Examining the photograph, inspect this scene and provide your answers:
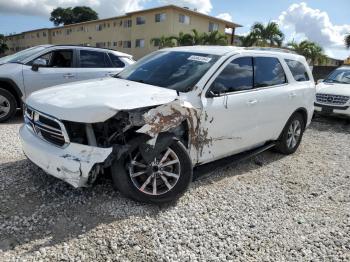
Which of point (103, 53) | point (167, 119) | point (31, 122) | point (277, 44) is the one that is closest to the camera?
point (167, 119)

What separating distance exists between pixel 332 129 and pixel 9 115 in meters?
7.89

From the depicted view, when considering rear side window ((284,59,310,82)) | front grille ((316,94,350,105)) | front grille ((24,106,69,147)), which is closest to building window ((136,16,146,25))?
front grille ((316,94,350,105))

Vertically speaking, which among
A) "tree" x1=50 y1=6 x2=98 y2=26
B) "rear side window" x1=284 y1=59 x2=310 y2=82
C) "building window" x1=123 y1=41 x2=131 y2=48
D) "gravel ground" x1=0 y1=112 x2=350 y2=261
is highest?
"tree" x1=50 y1=6 x2=98 y2=26

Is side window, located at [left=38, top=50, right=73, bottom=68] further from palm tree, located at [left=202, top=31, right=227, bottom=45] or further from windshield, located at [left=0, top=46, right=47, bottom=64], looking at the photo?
palm tree, located at [left=202, top=31, right=227, bottom=45]

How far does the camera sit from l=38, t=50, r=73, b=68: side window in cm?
770

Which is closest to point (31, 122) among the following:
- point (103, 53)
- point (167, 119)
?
point (167, 119)

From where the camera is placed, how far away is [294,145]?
6086 millimetres

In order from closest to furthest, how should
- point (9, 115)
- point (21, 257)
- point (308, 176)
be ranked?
point (21, 257) < point (308, 176) < point (9, 115)

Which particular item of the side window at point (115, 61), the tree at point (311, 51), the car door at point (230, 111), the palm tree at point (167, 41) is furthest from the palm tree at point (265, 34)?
the car door at point (230, 111)

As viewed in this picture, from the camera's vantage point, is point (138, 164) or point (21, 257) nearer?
point (21, 257)

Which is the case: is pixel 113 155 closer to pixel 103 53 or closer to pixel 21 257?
pixel 21 257

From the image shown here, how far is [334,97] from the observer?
31.3 feet

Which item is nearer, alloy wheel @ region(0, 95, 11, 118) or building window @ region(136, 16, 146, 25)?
alloy wheel @ region(0, 95, 11, 118)

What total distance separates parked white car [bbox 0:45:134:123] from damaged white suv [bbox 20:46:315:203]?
11.0 ft
